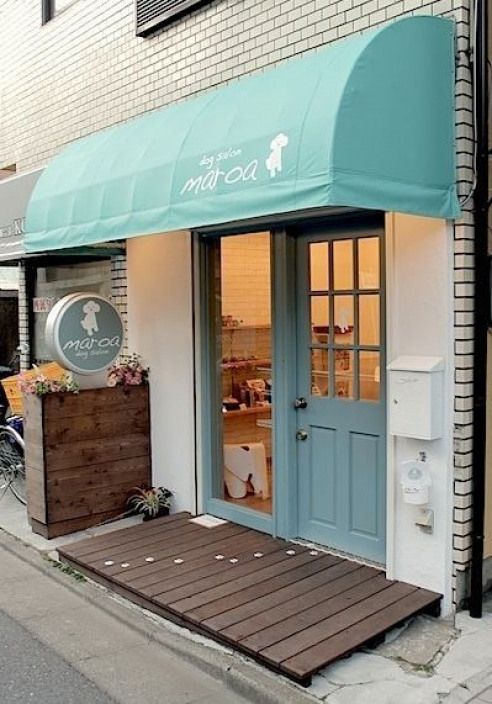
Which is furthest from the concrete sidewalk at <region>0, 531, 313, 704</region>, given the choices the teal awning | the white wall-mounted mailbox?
the teal awning

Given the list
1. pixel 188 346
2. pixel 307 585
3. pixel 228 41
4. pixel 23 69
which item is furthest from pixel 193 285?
pixel 23 69

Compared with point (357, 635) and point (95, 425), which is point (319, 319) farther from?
point (357, 635)

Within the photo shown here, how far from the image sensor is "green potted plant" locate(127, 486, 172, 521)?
648 cm

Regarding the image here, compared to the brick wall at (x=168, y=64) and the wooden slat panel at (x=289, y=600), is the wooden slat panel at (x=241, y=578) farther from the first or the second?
the brick wall at (x=168, y=64)

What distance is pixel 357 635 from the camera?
4074mm

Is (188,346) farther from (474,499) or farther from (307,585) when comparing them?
(474,499)

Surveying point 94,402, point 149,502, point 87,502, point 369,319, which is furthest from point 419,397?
point 87,502

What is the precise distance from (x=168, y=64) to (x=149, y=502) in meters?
3.86

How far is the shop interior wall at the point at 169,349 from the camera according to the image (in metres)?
6.50

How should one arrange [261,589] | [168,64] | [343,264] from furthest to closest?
[168,64]
[343,264]
[261,589]

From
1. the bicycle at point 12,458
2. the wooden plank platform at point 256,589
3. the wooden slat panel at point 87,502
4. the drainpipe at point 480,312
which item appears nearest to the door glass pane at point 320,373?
the wooden plank platform at point 256,589

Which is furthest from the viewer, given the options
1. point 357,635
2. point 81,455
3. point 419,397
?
point 81,455

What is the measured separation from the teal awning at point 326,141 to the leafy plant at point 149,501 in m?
2.45

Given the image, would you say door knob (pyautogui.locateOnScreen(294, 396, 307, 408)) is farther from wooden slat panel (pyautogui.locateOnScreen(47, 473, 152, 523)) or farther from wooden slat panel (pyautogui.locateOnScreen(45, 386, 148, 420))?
wooden slat panel (pyautogui.locateOnScreen(47, 473, 152, 523))
